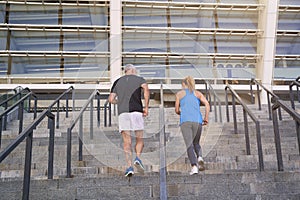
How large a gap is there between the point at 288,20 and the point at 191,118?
14.5m

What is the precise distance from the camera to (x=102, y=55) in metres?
17.6

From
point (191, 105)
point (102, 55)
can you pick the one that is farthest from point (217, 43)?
point (191, 105)

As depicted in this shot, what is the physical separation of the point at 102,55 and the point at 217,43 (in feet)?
15.7

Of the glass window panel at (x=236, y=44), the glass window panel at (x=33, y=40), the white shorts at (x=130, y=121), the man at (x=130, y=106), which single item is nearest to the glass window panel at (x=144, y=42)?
the glass window panel at (x=236, y=44)

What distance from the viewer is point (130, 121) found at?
16.8ft

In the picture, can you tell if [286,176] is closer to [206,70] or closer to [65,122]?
[65,122]

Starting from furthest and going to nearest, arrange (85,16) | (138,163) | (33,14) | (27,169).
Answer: (85,16), (33,14), (138,163), (27,169)

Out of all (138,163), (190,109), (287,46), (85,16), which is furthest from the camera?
(287,46)

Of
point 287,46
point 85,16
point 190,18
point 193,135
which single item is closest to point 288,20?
point 287,46

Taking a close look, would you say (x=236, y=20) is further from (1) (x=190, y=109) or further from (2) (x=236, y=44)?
(1) (x=190, y=109)

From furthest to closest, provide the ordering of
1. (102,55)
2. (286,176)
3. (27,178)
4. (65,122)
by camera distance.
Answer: (102,55)
(65,122)
(286,176)
(27,178)

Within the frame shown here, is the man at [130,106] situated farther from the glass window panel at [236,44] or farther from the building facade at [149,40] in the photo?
the glass window panel at [236,44]

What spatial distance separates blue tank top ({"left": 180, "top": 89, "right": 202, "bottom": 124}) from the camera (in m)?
5.33

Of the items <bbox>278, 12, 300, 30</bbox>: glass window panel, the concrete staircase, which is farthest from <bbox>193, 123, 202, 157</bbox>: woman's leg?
<bbox>278, 12, 300, 30</bbox>: glass window panel
